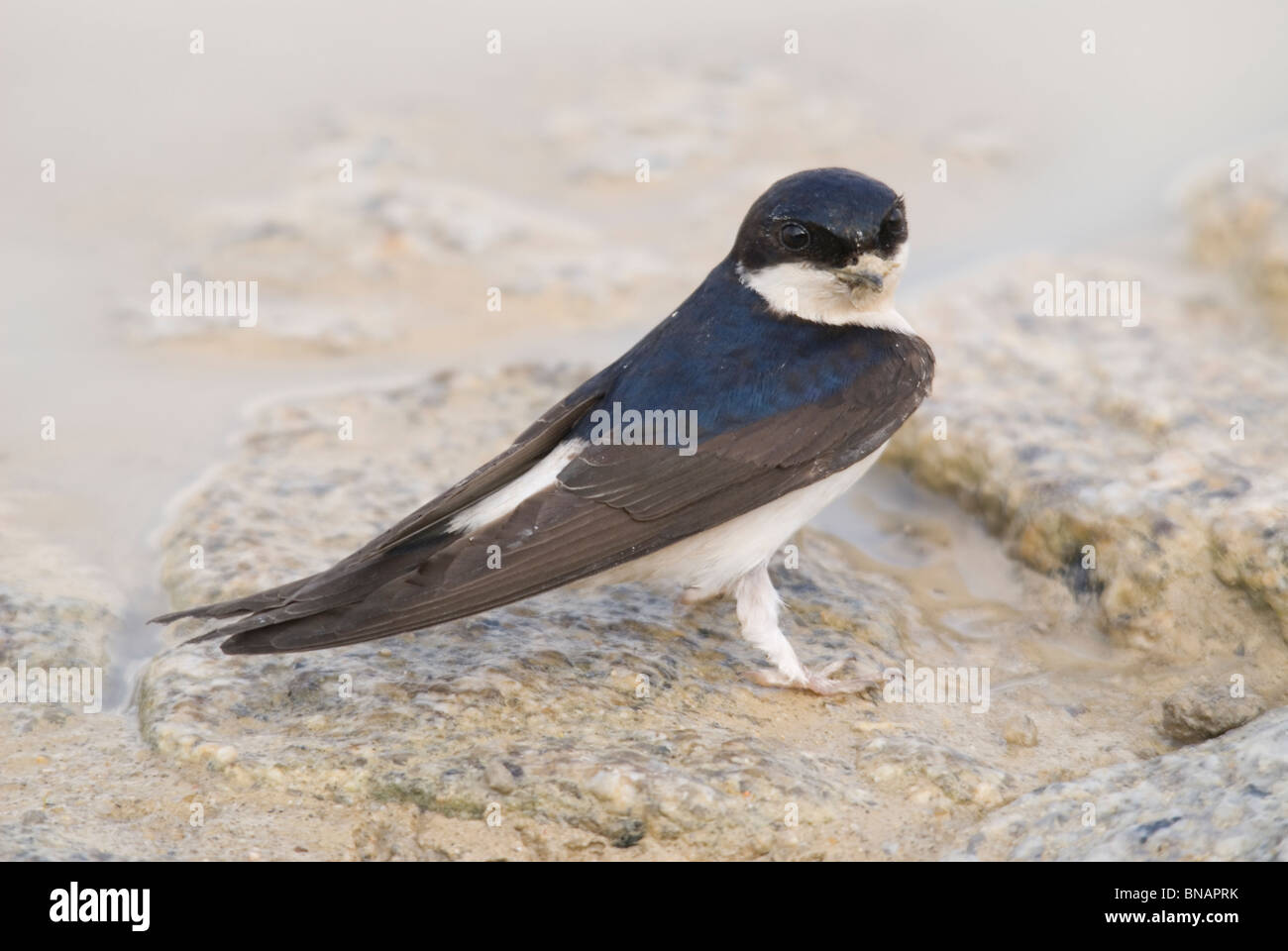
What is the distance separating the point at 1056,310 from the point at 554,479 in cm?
247

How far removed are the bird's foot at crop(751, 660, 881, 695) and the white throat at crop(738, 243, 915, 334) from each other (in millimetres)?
880

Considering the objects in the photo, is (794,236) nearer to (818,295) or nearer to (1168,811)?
(818,295)

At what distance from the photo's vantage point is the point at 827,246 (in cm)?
364

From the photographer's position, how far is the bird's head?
141 inches

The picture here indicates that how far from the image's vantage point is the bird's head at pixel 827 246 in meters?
3.59

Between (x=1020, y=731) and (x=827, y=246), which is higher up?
(x=827, y=246)

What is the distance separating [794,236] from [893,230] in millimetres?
236
